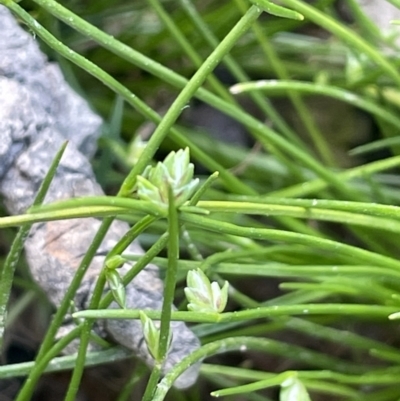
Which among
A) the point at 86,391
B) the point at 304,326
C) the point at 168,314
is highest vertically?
the point at 168,314

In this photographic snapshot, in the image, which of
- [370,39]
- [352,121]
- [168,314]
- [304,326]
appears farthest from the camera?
[352,121]

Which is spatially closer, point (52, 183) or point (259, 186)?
point (52, 183)

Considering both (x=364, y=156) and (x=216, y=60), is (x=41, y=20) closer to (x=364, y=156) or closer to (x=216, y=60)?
(x=216, y=60)

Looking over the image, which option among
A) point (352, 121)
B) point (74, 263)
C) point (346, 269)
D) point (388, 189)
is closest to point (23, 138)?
point (74, 263)

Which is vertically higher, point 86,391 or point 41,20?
point 41,20

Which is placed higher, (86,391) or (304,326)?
(304,326)

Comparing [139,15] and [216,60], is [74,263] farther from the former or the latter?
[139,15]

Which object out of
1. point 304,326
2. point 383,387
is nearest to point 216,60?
point 304,326

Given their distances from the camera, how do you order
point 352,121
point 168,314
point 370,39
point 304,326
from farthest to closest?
point 352,121
point 370,39
point 304,326
point 168,314

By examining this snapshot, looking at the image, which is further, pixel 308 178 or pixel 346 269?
pixel 308 178
